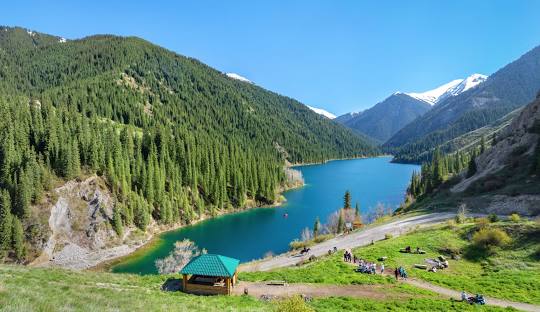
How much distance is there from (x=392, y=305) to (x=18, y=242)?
81487 millimetres

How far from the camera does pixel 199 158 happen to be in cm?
16100

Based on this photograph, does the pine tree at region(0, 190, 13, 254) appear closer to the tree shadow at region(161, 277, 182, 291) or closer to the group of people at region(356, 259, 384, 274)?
the tree shadow at region(161, 277, 182, 291)

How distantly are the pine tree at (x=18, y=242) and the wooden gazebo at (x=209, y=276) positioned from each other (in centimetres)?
6069

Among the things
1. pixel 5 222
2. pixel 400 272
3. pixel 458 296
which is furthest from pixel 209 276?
pixel 5 222

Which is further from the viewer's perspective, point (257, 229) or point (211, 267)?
point (257, 229)

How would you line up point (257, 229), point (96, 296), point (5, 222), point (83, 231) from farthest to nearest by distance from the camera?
point (257, 229) < point (83, 231) < point (5, 222) < point (96, 296)

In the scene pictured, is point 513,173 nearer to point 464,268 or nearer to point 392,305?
point 464,268

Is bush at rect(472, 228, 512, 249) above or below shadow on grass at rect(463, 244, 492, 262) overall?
above

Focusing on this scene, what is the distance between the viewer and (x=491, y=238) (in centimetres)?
4944

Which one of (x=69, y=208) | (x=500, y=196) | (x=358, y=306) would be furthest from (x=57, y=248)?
(x=500, y=196)

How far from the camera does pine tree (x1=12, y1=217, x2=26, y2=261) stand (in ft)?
264

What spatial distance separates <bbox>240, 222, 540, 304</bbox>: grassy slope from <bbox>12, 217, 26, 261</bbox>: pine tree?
61680mm

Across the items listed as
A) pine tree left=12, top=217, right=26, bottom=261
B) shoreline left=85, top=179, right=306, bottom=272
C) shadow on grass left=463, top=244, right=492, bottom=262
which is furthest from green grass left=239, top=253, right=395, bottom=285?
pine tree left=12, top=217, right=26, bottom=261

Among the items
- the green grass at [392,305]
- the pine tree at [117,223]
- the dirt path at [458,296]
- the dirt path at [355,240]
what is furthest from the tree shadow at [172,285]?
the pine tree at [117,223]
